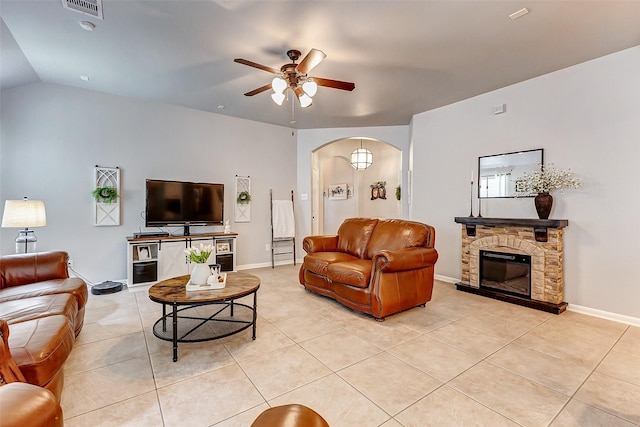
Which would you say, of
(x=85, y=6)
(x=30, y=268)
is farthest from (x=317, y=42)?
(x=30, y=268)

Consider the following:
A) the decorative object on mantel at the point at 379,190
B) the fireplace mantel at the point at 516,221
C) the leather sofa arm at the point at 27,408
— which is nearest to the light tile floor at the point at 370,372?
the leather sofa arm at the point at 27,408

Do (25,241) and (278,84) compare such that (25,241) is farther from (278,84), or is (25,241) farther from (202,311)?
(278,84)

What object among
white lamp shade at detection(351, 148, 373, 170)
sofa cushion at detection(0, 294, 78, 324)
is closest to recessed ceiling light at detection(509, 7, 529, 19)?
white lamp shade at detection(351, 148, 373, 170)

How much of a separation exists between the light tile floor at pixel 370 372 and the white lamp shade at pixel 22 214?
1.14 meters

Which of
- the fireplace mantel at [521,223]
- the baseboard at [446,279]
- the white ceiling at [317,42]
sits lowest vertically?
the baseboard at [446,279]

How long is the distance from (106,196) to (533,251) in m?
5.61

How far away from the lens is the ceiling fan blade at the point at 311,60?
239 cm

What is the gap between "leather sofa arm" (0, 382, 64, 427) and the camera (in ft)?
2.34

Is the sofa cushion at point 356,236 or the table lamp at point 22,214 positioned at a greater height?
the table lamp at point 22,214

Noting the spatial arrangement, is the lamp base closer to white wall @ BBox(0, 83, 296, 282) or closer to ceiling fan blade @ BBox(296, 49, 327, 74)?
white wall @ BBox(0, 83, 296, 282)

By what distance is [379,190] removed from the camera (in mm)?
7410

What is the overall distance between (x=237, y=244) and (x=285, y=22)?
3.81 m

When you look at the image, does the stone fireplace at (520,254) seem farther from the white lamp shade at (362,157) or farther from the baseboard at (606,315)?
the white lamp shade at (362,157)

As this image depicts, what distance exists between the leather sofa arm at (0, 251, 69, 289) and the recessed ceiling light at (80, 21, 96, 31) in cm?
209
